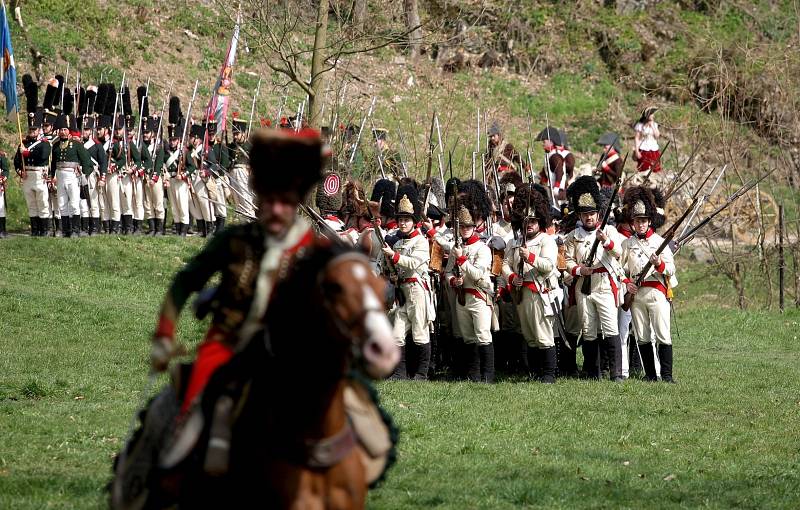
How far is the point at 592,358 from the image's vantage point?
15.9 m

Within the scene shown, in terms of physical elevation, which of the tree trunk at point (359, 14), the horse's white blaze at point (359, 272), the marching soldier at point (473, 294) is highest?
the tree trunk at point (359, 14)

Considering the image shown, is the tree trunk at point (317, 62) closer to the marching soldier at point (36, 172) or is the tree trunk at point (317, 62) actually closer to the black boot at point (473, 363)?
the black boot at point (473, 363)

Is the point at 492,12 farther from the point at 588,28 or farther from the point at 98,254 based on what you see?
the point at 98,254

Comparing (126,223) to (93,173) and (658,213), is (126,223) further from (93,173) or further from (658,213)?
(658,213)

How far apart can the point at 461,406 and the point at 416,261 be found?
2307 millimetres

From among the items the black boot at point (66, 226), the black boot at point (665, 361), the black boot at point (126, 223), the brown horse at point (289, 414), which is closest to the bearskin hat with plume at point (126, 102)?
the black boot at point (126, 223)

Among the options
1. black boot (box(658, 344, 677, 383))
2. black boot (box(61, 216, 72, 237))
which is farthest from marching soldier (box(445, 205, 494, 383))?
black boot (box(61, 216, 72, 237))

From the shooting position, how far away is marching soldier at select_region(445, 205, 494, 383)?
15.2m

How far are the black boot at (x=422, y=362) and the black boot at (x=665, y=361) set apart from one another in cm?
269

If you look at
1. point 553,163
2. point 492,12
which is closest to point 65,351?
point 553,163

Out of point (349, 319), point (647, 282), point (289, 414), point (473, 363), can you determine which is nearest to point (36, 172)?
point (473, 363)

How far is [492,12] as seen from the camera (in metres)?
42.8

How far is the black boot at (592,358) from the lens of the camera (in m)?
15.8

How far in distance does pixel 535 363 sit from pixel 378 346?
11.1m
